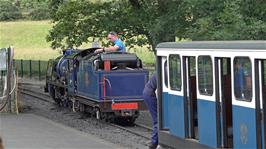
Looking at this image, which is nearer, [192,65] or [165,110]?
[192,65]

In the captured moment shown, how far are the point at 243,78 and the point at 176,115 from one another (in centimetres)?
242

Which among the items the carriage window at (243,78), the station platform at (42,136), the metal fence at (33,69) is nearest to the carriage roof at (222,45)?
the carriage window at (243,78)

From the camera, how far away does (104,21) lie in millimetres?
30359

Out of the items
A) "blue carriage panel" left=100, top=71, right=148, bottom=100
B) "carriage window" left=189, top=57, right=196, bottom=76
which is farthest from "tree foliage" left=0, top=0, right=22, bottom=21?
"carriage window" left=189, top=57, right=196, bottom=76

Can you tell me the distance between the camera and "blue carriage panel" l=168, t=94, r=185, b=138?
1082 centimetres

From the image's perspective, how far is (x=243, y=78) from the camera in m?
8.87

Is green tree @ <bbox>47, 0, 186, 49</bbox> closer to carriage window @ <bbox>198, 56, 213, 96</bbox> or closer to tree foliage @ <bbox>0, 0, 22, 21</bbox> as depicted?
carriage window @ <bbox>198, 56, 213, 96</bbox>

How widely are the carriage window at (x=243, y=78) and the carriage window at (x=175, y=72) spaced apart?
1.93 metres

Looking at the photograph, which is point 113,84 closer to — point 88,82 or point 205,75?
point 88,82

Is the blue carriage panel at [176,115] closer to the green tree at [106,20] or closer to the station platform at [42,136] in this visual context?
the station platform at [42,136]

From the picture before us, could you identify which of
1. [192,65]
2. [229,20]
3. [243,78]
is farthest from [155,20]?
[243,78]

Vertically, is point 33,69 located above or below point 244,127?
above

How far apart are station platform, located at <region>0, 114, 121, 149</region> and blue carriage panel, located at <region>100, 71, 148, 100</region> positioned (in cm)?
179

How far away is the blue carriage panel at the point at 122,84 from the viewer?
59.9 feet
